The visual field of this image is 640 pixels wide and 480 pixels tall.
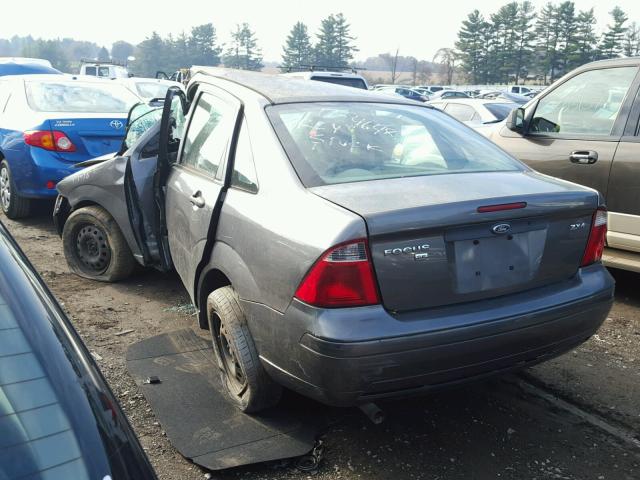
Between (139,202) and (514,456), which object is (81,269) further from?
(514,456)

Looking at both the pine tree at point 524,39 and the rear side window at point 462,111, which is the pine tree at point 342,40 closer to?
the pine tree at point 524,39

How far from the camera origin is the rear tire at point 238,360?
317 cm

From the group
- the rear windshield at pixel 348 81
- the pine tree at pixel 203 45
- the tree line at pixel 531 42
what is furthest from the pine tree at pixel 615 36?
the rear windshield at pixel 348 81

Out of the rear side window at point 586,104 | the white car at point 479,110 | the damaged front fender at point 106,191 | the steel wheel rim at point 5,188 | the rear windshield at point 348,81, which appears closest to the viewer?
the damaged front fender at point 106,191

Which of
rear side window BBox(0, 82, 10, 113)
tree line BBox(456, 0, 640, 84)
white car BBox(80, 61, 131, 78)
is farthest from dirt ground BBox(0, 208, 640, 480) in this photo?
Answer: tree line BBox(456, 0, 640, 84)

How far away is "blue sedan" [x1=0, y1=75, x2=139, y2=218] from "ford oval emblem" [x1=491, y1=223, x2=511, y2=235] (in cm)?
537

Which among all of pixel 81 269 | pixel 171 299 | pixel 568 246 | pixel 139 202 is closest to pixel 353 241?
pixel 568 246

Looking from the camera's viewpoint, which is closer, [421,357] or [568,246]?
[421,357]

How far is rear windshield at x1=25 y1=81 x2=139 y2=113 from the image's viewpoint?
7.73 metres

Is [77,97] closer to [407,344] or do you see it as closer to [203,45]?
[407,344]

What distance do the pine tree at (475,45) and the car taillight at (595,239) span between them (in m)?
83.9

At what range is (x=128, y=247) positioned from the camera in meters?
5.39

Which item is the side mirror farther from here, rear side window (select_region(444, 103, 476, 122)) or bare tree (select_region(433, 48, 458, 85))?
bare tree (select_region(433, 48, 458, 85))

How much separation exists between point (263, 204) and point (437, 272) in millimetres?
892
